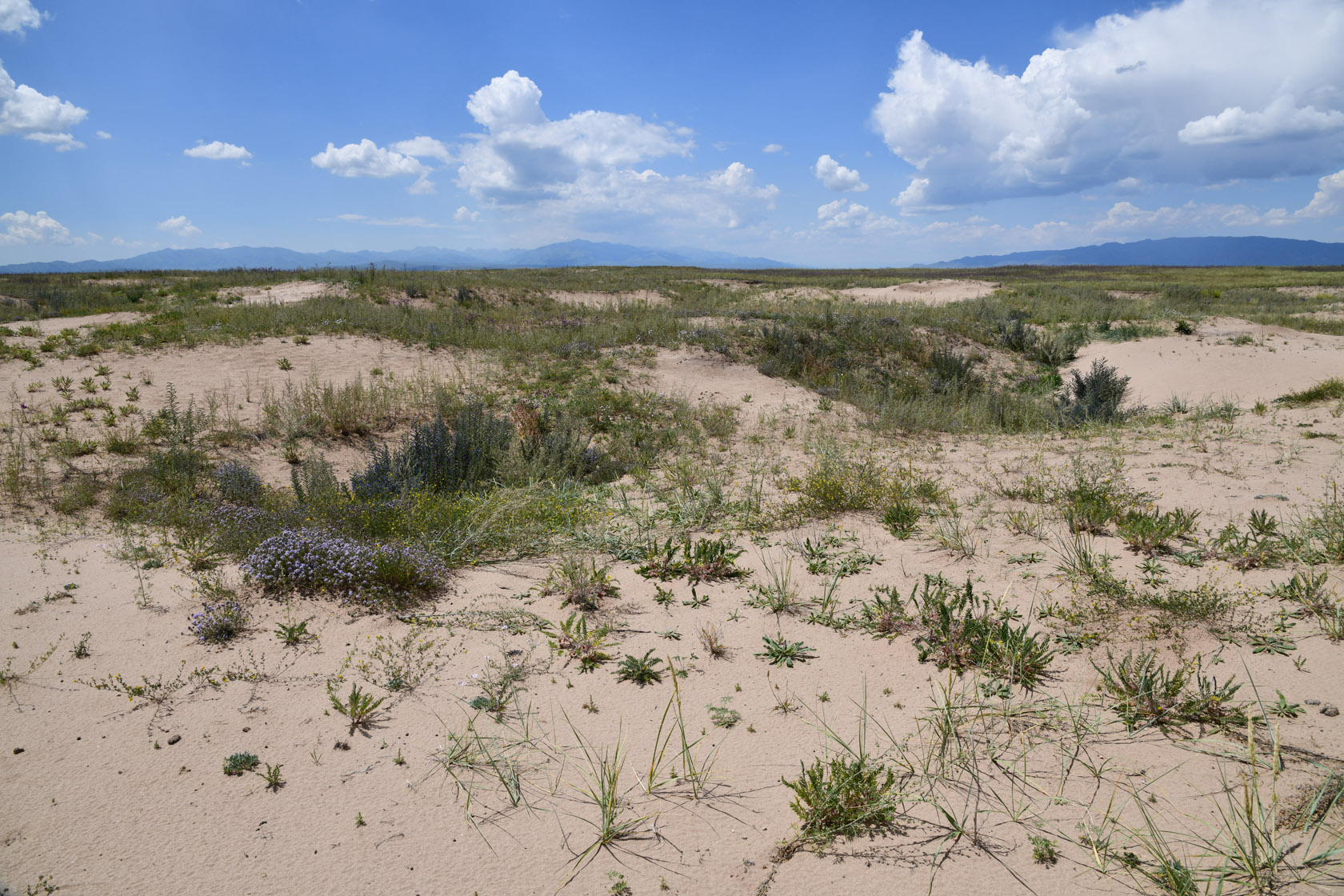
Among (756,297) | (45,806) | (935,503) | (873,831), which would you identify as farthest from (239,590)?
(756,297)

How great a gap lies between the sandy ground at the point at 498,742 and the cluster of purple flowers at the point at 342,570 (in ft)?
0.51

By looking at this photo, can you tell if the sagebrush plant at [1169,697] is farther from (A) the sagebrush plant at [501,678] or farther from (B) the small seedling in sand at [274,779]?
(B) the small seedling in sand at [274,779]

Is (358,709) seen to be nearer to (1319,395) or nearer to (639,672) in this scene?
(639,672)

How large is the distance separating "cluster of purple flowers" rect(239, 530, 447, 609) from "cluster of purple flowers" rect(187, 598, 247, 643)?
375 mm

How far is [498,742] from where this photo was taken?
9.51 ft

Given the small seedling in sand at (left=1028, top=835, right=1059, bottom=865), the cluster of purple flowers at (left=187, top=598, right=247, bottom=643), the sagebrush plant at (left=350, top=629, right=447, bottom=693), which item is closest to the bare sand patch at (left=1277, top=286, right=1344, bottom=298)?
the small seedling in sand at (left=1028, top=835, right=1059, bottom=865)

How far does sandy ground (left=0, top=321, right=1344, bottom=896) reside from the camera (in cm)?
226

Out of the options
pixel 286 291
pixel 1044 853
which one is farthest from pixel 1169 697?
pixel 286 291

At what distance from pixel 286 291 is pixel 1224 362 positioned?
93.2 feet

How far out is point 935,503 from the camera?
19.2 ft

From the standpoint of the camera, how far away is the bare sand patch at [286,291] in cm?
2212

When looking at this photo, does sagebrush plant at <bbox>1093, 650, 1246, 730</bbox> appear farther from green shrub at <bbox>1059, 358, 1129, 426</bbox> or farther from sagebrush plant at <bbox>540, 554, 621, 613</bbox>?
green shrub at <bbox>1059, 358, 1129, 426</bbox>

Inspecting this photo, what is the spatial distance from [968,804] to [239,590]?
4430 millimetres

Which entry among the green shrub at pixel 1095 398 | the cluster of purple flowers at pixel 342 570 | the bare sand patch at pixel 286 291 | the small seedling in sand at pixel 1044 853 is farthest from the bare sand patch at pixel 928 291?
the small seedling in sand at pixel 1044 853
